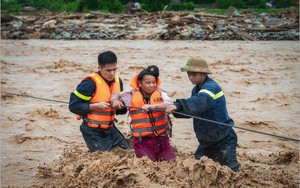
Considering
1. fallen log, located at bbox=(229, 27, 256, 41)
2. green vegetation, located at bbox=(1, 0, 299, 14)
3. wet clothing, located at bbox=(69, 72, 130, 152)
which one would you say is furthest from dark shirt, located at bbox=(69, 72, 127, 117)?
green vegetation, located at bbox=(1, 0, 299, 14)

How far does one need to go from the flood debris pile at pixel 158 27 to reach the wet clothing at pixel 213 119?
1575 centimetres

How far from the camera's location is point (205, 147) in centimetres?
496

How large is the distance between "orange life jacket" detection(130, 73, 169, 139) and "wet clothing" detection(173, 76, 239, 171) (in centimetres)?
23

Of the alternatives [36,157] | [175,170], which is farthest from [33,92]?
[175,170]

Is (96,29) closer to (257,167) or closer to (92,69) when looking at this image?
(92,69)

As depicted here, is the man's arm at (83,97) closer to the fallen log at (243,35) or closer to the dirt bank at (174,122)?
the dirt bank at (174,122)

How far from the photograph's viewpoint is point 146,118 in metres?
4.79

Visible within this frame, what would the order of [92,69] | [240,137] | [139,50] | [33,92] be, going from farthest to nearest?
[139,50] → [92,69] → [33,92] → [240,137]

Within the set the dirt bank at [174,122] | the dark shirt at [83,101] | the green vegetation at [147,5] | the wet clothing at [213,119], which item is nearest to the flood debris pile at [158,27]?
the dirt bank at [174,122]

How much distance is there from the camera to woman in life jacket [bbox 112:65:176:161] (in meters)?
4.71

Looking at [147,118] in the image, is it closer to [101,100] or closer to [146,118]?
[146,118]

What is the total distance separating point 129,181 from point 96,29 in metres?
19.7

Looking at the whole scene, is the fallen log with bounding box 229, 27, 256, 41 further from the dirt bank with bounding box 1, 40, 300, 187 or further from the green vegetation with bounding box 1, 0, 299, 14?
the green vegetation with bounding box 1, 0, 299, 14

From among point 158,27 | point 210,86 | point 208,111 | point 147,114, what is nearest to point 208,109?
point 208,111
